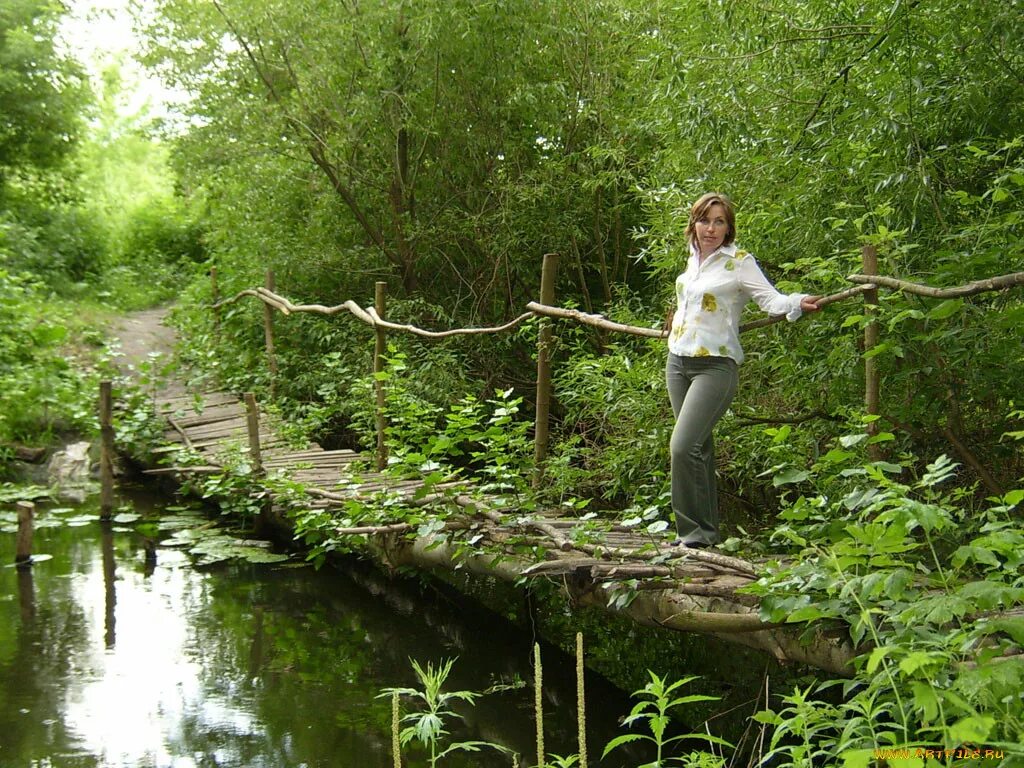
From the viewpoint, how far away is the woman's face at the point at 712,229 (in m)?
3.97

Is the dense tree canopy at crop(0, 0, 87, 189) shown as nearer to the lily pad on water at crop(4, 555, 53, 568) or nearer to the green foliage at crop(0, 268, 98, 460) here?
the green foliage at crop(0, 268, 98, 460)

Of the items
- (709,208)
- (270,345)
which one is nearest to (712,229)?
(709,208)

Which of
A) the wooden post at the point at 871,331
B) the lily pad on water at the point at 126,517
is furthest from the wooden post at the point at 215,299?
the wooden post at the point at 871,331

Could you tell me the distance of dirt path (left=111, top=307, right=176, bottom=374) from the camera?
39.4 feet

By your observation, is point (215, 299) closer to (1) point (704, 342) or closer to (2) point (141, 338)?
(2) point (141, 338)

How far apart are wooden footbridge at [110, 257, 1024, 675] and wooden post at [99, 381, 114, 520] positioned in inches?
18.5

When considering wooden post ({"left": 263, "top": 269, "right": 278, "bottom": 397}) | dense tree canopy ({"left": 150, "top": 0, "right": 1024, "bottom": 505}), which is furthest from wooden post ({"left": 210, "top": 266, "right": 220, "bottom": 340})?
wooden post ({"left": 263, "top": 269, "right": 278, "bottom": 397})

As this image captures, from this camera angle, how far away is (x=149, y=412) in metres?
9.66

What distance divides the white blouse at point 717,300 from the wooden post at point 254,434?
13.8 ft

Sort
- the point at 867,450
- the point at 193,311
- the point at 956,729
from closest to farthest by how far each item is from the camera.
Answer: the point at 956,729 → the point at 867,450 → the point at 193,311

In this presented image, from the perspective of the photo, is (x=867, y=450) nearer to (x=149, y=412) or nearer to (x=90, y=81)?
Result: (x=149, y=412)

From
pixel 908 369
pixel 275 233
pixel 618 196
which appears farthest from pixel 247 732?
pixel 275 233

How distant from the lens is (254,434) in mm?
7531

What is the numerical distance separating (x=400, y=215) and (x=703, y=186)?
486 centimetres
